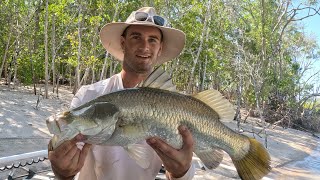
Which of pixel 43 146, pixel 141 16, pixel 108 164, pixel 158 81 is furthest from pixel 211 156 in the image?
pixel 43 146

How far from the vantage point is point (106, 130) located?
1680 millimetres

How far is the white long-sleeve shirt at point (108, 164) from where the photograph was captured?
2.27 meters

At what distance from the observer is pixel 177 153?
6.27ft

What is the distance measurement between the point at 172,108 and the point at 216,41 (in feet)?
74.9

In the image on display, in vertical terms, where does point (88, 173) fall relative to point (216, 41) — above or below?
below

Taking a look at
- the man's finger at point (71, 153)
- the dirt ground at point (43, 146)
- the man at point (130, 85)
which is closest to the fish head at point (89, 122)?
the man's finger at point (71, 153)

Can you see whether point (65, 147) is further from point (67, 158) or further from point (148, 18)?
point (148, 18)

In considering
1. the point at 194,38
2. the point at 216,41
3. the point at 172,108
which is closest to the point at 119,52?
the point at 172,108

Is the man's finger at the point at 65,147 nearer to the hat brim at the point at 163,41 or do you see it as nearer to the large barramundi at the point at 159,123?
the large barramundi at the point at 159,123

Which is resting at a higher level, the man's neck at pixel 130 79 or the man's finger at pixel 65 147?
the man's neck at pixel 130 79

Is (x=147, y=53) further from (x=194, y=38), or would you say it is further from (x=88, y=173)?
(x=194, y=38)

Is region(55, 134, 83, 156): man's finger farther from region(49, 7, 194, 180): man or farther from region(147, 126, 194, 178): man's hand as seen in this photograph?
region(147, 126, 194, 178): man's hand

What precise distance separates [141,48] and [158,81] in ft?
1.58

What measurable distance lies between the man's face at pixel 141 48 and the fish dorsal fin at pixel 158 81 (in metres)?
0.45
